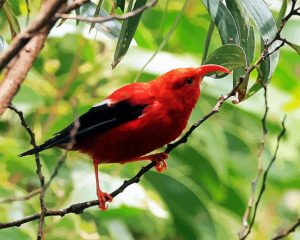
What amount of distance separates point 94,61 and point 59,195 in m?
0.81

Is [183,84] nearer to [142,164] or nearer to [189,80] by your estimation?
[189,80]

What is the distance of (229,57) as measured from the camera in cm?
252

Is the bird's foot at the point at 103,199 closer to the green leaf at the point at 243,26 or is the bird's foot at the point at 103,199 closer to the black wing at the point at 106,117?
the black wing at the point at 106,117

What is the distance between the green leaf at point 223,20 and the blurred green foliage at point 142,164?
100 cm

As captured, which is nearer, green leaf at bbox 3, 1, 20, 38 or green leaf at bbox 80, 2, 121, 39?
green leaf at bbox 3, 1, 20, 38

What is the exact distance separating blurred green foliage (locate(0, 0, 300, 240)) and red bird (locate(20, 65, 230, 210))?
570mm

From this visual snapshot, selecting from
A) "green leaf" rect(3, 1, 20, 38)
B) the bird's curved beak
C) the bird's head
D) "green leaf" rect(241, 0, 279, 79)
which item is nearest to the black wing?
the bird's head

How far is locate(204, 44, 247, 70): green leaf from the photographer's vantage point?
97.1 inches

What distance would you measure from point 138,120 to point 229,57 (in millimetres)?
517

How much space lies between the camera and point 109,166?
13.4 feet

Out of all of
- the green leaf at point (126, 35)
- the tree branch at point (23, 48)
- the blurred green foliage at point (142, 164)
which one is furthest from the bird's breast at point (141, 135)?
the tree branch at point (23, 48)

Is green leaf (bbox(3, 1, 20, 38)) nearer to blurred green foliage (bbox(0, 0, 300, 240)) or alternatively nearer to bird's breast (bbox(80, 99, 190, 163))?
bird's breast (bbox(80, 99, 190, 163))

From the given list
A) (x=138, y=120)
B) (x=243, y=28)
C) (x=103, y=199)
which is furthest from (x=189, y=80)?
(x=103, y=199)

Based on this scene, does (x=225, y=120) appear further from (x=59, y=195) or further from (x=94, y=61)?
(x=59, y=195)
